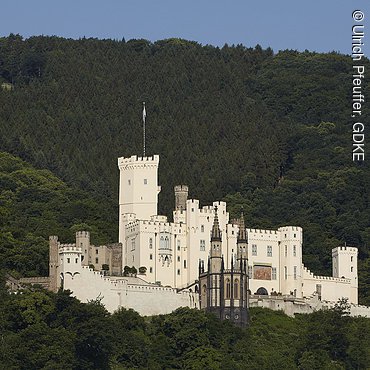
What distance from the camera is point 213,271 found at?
348ft

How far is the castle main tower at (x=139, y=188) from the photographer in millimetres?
112875

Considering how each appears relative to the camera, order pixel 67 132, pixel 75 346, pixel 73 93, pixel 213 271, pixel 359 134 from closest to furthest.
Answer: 1. pixel 75 346
2. pixel 213 271
3. pixel 359 134
4. pixel 67 132
5. pixel 73 93

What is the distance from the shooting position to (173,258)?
10950 cm

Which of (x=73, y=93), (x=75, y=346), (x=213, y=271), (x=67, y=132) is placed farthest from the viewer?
(x=73, y=93)

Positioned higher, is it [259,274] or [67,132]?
[67,132]

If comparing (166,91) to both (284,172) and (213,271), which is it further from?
(213,271)

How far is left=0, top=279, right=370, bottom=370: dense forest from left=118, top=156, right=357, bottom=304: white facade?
331cm

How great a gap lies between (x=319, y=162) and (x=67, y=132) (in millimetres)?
26027

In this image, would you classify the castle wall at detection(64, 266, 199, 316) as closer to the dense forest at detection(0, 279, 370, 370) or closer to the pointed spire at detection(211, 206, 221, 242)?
the dense forest at detection(0, 279, 370, 370)

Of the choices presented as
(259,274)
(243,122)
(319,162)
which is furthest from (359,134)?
(259,274)

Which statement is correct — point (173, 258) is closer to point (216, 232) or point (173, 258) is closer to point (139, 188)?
point (216, 232)

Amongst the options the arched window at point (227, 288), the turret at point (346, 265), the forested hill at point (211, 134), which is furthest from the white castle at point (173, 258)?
the forested hill at point (211, 134)

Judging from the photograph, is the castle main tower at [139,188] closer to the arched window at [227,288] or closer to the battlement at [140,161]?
the battlement at [140,161]

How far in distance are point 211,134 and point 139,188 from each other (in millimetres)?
59805
